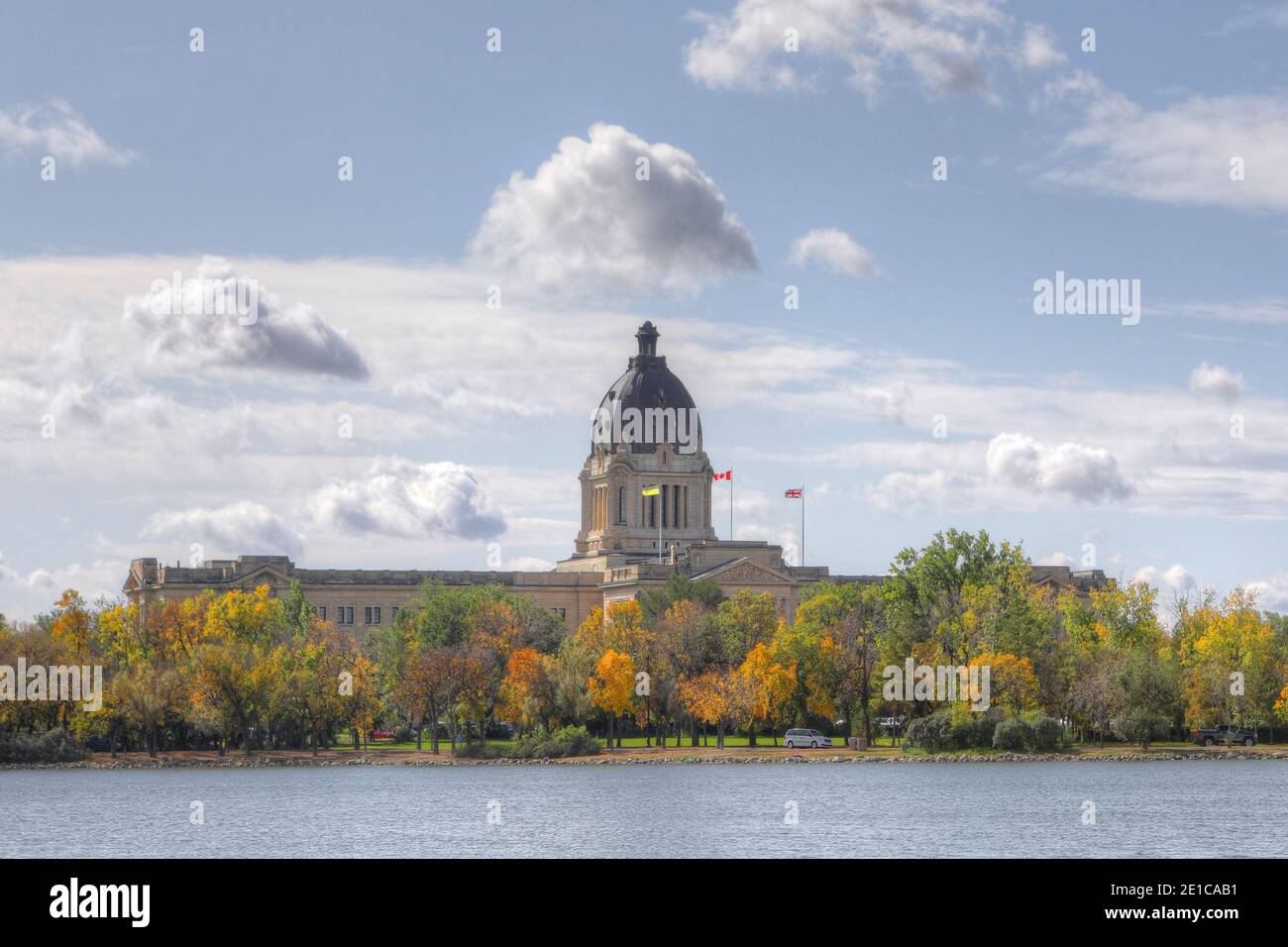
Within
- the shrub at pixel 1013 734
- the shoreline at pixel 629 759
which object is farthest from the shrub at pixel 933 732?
the shrub at pixel 1013 734

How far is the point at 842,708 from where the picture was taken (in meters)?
112

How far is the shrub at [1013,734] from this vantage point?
10156 cm

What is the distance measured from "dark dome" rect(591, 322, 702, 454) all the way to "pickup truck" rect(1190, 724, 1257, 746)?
89.2 metres

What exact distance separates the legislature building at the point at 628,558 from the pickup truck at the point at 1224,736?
204 ft

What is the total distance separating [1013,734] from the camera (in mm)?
101938

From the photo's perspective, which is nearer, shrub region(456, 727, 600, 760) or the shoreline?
the shoreline

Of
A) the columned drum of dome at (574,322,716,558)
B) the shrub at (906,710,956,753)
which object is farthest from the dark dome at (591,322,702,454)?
the shrub at (906,710,956,753)

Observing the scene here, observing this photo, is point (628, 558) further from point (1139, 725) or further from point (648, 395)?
point (1139, 725)

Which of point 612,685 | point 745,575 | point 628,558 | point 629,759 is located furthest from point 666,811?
point 628,558

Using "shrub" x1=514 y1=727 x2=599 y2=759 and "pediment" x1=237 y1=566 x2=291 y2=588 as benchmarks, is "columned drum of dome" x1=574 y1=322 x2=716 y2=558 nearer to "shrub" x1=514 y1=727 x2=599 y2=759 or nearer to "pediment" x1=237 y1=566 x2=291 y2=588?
"pediment" x1=237 y1=566 x2=291 y2=588

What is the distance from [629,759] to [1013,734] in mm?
19876

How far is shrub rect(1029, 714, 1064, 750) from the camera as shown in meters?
102
